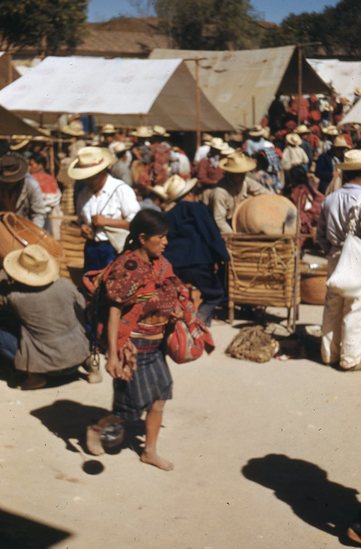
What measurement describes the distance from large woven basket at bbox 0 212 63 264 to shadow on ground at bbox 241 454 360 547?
2.77 meters

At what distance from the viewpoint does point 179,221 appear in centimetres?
836

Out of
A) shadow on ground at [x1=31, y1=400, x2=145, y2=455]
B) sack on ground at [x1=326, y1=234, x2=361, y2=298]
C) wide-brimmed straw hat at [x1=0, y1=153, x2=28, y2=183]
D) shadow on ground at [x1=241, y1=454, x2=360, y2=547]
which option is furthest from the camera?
wide-brimmed straw hat at [x1=0, y1=153, x2=28, y2=183]

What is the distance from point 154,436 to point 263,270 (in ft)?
11.5

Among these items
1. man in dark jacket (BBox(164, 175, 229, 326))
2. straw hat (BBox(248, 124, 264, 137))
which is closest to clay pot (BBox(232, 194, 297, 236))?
man in dark jacket (BBox(164, 175, 229, 326))

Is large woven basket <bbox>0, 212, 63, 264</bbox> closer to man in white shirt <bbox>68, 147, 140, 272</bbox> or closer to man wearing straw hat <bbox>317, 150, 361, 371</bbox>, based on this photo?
man in white shirt <bbox>68, 147, 140, 272</bbox>

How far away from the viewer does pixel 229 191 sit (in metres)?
9.20

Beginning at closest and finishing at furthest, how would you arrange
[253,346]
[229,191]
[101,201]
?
[101,201], [253,346], [229,191]

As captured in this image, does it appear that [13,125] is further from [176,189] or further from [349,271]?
[349,271]

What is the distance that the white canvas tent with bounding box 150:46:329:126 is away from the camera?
19344 mm

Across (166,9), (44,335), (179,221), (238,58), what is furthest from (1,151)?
(166,9)

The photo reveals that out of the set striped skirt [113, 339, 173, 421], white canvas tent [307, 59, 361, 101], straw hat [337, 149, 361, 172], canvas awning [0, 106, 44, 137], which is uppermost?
canvas awning [0, 106, 44, 137]

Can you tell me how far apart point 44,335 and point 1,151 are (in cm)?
448

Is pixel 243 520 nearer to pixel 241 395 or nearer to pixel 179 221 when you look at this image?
pixel 241 395

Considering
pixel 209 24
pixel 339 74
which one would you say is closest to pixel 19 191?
pixel 339 74
